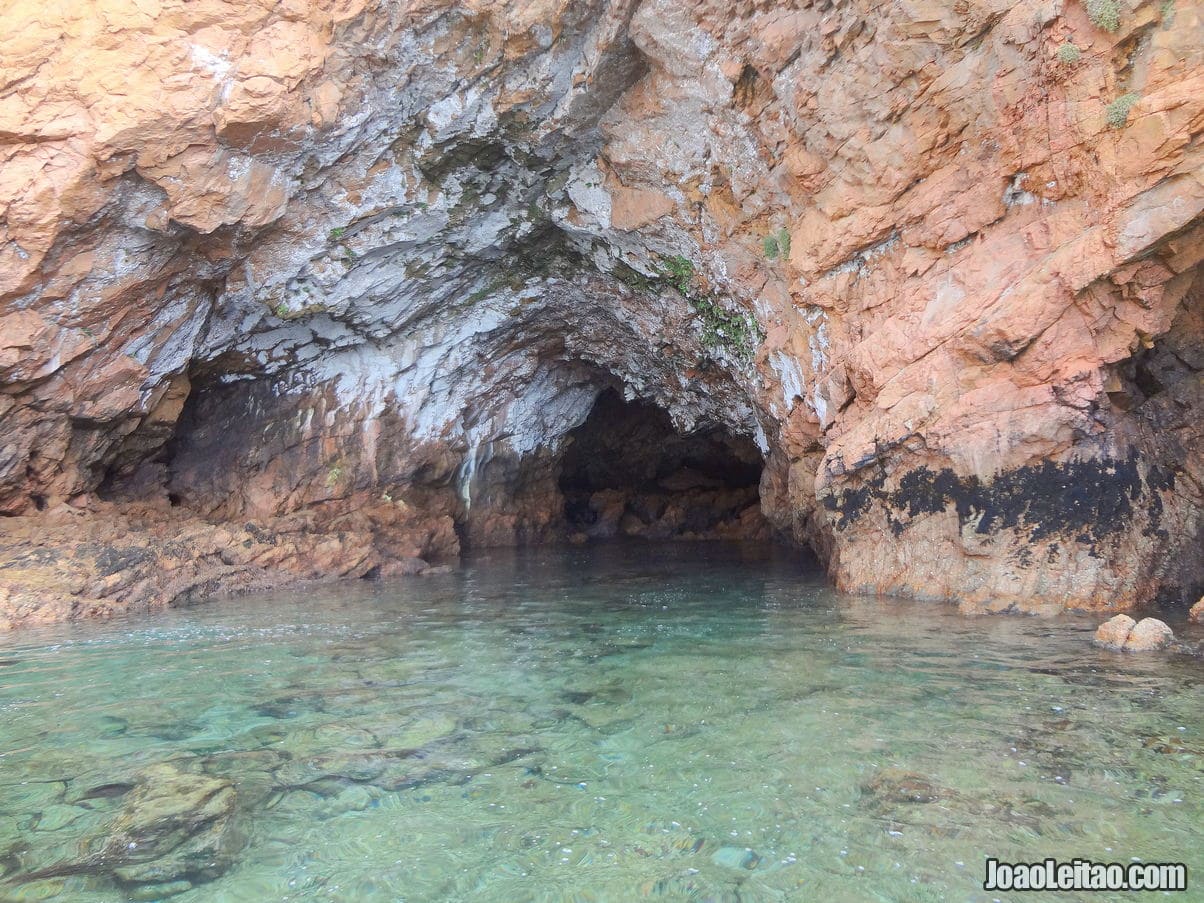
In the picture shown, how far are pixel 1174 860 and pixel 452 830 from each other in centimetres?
298

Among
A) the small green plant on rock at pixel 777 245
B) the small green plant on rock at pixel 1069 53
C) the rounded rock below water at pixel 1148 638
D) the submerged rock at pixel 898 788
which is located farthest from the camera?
the small green plant on rock at pixel 777 245

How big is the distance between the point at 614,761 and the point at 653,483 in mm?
24873

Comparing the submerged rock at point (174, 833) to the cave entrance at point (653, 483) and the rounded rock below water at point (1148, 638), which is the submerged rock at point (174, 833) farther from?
the cave entrance at point (653, 483)

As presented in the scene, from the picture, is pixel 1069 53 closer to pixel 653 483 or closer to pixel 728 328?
pixel 728 328

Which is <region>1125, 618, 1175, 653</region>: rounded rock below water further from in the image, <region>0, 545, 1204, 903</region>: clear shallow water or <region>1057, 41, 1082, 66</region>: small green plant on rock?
<region>1057, 41, 1082, 66</region>: small green plant on rock

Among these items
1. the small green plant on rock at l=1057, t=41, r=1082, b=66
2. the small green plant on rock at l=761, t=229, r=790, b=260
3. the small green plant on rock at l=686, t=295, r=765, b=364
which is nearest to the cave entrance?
the small green plant on rock at l=686, t=295, r=765, b=364

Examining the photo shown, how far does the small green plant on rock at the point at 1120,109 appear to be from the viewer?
7.50 meters

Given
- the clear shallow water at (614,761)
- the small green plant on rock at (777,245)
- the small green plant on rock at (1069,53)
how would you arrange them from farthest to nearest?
the small green plant on rock at (777,245), the small green plant on rock at (1069,53), the clear shallow water at (614,761)

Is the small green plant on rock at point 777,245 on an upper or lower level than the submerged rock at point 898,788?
upper

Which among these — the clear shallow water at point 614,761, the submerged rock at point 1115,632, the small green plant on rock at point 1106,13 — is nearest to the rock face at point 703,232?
the small green plant on rock at point 1106,13

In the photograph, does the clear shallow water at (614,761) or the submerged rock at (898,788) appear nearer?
the clear shallow water at (614,761)

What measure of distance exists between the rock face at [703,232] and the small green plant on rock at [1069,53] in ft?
0.11

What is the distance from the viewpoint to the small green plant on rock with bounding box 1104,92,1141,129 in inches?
295

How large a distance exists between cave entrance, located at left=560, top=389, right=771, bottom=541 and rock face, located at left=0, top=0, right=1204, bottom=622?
11.0 meters
